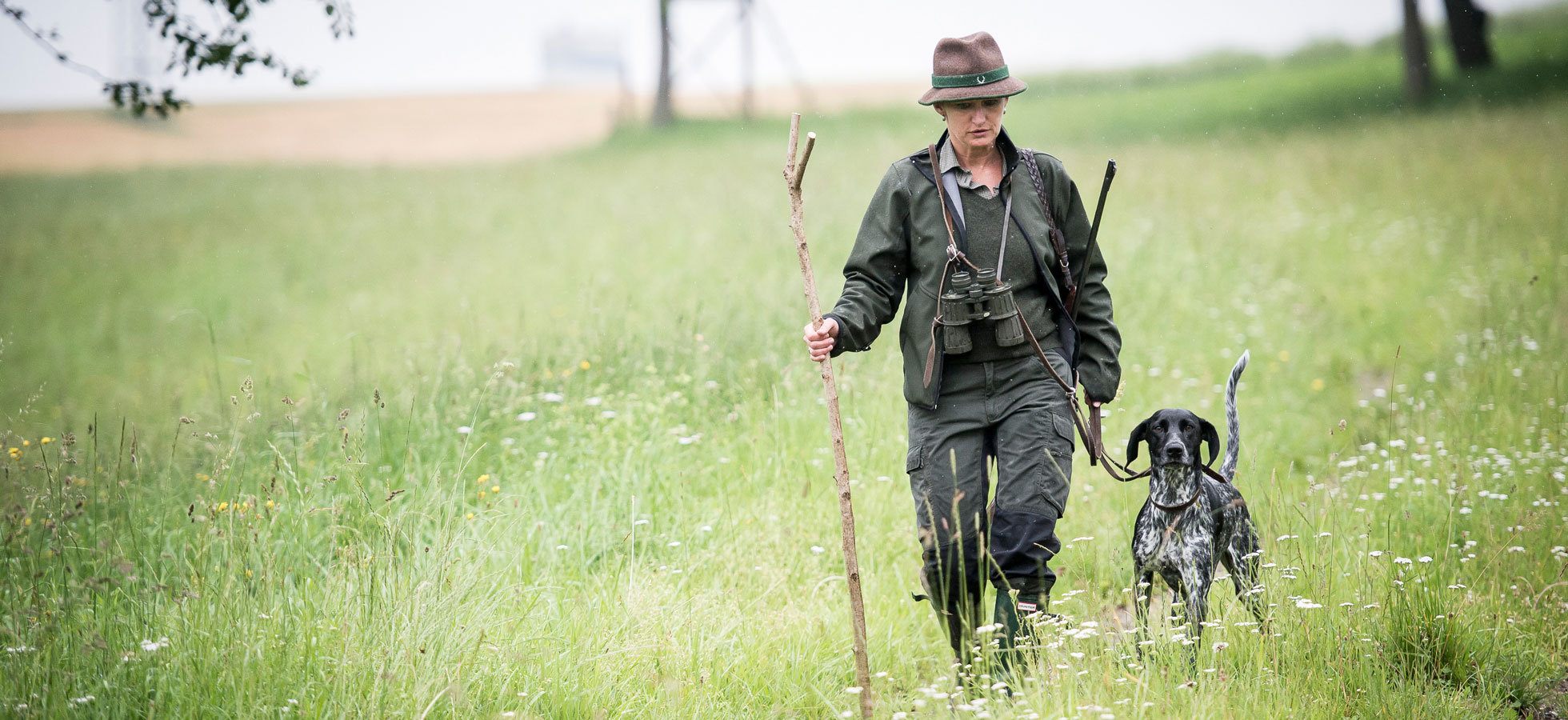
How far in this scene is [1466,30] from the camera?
73.7 feet

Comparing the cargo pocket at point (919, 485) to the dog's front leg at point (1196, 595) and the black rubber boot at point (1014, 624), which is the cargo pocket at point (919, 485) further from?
the dog's front leg at point (1196, 595)

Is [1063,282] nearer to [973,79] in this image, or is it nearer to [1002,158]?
[1002,158]

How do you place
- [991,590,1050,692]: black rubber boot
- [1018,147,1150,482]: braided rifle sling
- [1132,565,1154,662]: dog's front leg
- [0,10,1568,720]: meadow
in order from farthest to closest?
[1018,147,1150,482]: braided rifle sling, [1132,565,1154,662]: dog's front leg, [991,590,1050,692]: black rubber boot, [0,10,1568,720]: meadow

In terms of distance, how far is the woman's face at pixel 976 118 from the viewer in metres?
3.96

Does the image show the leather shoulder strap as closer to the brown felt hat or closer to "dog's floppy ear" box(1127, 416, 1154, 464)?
the brown felt hat

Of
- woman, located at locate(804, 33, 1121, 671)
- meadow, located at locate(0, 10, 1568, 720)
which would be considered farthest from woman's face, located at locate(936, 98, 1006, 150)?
meadow, located at locate(0, 10, 1568, 720)

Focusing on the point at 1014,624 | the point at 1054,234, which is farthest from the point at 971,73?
the point at 1014,624

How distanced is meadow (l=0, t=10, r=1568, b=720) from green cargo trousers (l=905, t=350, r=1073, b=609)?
0.32 m

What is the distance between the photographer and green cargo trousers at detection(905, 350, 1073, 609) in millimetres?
3889

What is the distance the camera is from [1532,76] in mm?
20312

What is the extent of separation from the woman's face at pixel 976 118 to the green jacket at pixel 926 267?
115 millimetres

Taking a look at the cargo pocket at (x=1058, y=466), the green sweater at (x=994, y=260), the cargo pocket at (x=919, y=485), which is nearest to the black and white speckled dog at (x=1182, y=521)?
the cargo pocket at (x=1058, y=466)

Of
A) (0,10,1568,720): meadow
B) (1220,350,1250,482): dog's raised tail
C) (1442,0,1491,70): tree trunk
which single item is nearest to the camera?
(0,10,1568,720): meadow

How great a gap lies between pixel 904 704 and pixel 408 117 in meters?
34.3
